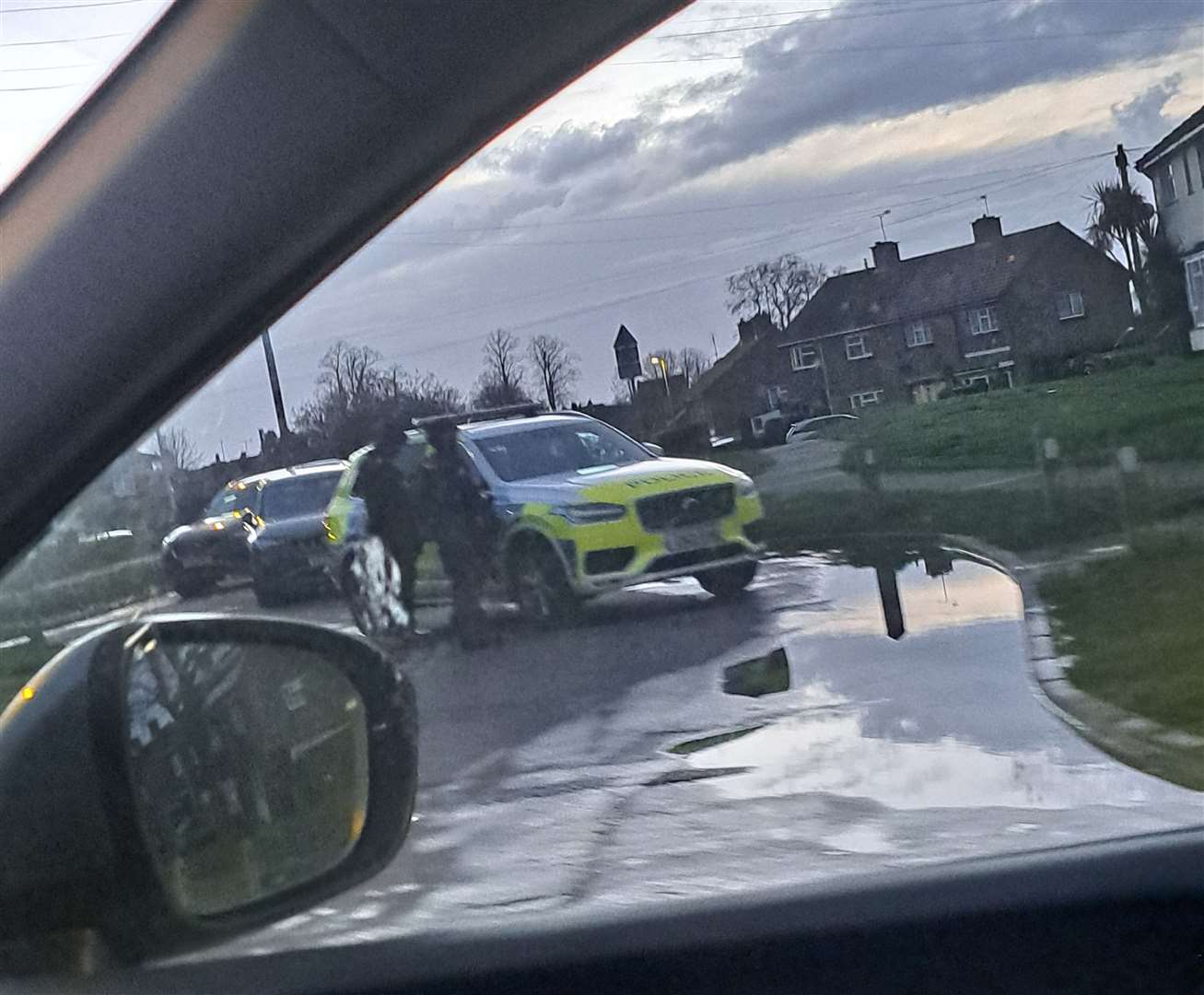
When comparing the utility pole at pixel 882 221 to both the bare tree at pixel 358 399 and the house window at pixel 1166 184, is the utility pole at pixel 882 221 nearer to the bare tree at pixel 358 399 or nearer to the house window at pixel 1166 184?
the house window at pixel 1166 184

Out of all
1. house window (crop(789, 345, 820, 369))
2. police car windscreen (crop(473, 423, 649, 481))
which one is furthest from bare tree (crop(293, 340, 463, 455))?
→ house window (crop(789, 345, 820, 369))

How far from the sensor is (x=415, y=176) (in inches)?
105

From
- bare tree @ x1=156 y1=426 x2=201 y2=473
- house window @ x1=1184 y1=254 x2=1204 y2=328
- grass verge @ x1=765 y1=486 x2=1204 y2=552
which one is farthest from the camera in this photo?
bare tree @ x1=156 y1=426 x2=201 y2=473

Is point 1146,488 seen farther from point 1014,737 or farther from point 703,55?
point 703,55

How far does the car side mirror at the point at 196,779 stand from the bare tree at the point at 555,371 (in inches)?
19.0

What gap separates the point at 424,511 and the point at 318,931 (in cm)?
67

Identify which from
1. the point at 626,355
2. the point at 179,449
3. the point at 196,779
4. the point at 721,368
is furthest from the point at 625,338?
the point at 196,779

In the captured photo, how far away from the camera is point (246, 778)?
8.75 feet

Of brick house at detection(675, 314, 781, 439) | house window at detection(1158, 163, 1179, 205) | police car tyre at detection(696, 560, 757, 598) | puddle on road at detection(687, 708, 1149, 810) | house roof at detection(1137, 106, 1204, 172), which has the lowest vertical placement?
puddle on road at detection(687, 708, 1149, 810)

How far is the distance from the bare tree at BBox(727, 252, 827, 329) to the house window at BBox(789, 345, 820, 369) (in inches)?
1.7

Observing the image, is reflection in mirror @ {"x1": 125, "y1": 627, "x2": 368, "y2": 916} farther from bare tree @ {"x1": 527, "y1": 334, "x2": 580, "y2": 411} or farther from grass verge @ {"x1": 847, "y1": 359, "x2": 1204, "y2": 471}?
grass verge @ {"x1": 847, "y1": 359, "x2": 1204, "y2": 471}

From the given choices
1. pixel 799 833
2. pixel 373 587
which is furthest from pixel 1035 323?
pixel 373 587

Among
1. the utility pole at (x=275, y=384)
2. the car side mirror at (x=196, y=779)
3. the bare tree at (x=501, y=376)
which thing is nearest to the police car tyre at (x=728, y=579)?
the bare tree at (x=501, y=376)

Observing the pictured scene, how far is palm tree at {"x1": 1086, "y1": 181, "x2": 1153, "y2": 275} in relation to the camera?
101 inches
